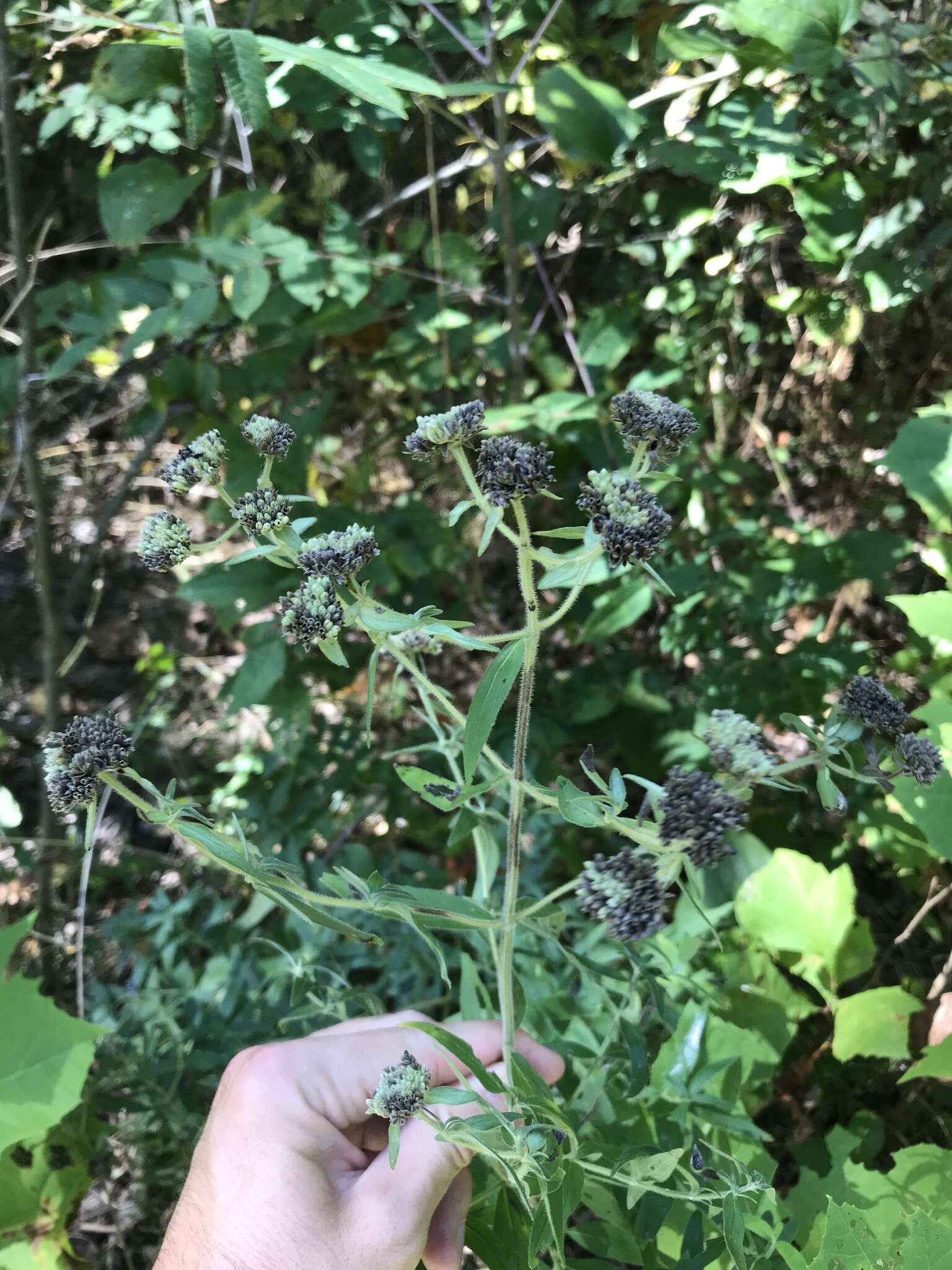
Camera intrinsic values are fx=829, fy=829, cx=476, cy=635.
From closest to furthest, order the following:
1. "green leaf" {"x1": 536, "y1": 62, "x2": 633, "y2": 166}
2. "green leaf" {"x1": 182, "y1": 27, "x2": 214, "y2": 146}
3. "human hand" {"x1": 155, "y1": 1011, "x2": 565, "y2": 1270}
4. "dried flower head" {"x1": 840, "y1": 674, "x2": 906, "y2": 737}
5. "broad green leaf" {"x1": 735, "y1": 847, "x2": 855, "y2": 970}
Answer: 1. "dried flower head" {"x1": 840, "y1": 674, "x2": 906, "y2": 737}
2. "human hand" {"x1": 155, "y1": 1011, "x2": 565, "y2": 1270}
3. "green leaf" {"x1": 182, "y1": 27, "x2": 214, "y2": 146}
4. "green leaf" {"x1": 536, "y1": 62, "x2": 633, "y2": 166}
5. "broad green leaf" {"x1": 735, "y1": 847, "x2": 855, "y2": 970}

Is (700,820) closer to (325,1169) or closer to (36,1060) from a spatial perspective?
(325,1169)

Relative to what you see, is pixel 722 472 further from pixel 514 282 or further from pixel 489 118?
pixel 489 118

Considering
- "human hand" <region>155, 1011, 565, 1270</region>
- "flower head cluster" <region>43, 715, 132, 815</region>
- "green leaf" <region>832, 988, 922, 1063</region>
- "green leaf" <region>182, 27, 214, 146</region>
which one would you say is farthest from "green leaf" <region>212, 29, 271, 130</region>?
"green leaf" <region>832, 988, 922, 1063</region>

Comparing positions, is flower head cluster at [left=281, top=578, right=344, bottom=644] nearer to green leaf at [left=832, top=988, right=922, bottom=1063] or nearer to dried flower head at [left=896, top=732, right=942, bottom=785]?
dried flower head at [left=896, top=732, right=942, bottom=785]

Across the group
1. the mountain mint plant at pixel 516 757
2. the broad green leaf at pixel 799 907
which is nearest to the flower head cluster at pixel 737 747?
the mountain mint plant at pixel 516 757

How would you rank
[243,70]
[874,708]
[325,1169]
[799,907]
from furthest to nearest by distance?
[799,907] < [243,70] < [325,1169] < [874,708]

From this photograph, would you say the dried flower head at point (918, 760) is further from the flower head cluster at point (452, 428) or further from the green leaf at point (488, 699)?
the flower head cluster at point (452, 428)

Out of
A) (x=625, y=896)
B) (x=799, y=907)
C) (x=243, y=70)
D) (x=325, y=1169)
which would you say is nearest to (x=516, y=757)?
(x=625, y=896)
